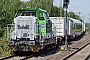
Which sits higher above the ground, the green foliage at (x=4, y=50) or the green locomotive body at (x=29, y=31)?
the green locomotive body at (x=29, y=31)

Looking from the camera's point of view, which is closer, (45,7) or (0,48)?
(0,48)

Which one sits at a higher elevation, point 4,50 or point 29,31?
point 29,31

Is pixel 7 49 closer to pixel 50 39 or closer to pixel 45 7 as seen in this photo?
pixel 50 39

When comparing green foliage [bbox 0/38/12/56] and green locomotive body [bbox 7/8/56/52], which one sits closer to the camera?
green locomotive body [bbox 7/8/56/52]

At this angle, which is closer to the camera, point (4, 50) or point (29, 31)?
point (29, 31)

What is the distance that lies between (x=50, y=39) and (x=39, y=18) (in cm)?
251

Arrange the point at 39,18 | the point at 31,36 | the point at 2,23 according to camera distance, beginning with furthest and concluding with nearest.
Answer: the point at 2,23 → the point at 39,18 → the point at 31,36

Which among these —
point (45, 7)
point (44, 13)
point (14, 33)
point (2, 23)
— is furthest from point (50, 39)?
point (45, 7)

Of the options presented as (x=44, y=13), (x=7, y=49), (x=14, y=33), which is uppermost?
(x=44, y=13)

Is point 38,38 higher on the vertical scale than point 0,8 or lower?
lower

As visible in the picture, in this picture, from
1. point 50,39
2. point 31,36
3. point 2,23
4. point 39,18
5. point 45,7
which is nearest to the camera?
point 31,36

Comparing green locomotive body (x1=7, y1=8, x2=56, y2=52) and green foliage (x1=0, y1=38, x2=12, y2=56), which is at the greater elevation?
green locomotive body (x1=7, y1=8, x2=56, y2=52)

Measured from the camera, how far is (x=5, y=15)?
33.6 metres

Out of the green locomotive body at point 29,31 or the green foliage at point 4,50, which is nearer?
the green locomotive body at point 29,31
